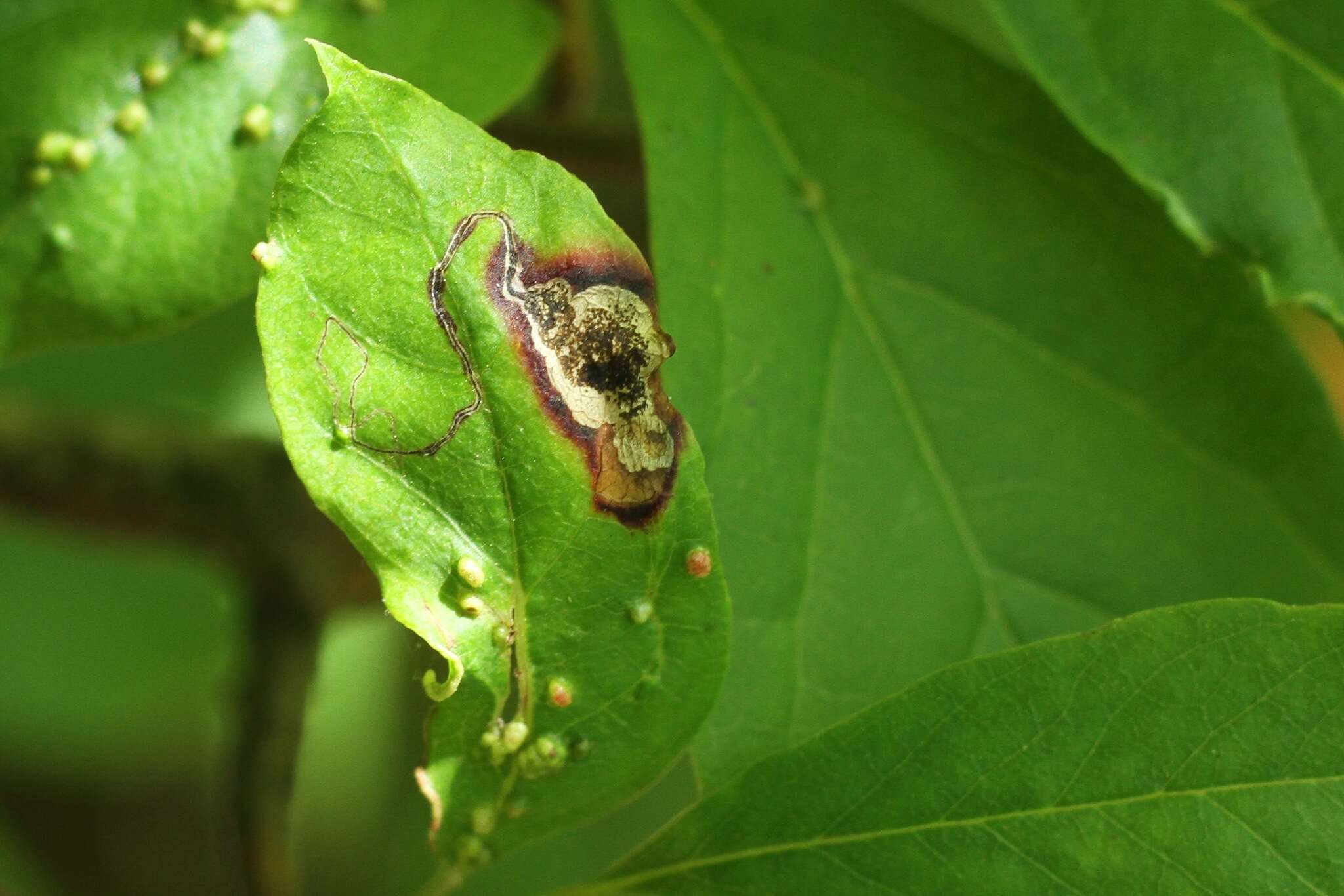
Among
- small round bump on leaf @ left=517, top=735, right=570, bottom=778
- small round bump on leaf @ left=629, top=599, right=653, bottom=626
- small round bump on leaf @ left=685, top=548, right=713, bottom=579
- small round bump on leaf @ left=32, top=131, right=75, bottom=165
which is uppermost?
small round bump on leaf @ left=685, top=548, right=713, bottom=579

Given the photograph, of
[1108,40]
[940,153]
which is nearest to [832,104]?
[940,153]

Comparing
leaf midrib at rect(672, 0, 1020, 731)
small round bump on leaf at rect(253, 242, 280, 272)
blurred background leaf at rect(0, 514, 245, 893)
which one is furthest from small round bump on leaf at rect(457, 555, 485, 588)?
blurred background leaf at rect(0, 514, 245, 893)

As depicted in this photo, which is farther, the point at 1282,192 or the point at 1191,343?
the point at 1191,343

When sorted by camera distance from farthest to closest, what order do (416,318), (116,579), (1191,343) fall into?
(116,579), (1191,343), (416,318)

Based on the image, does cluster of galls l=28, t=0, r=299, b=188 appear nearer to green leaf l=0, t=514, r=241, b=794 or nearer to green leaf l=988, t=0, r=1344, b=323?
green leaf l=988, t=0, r=1344, b=323

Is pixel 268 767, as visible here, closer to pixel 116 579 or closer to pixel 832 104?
pixel 832 104

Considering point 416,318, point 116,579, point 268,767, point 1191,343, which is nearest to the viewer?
point 416,318

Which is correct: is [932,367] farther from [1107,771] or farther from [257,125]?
[257,125]
